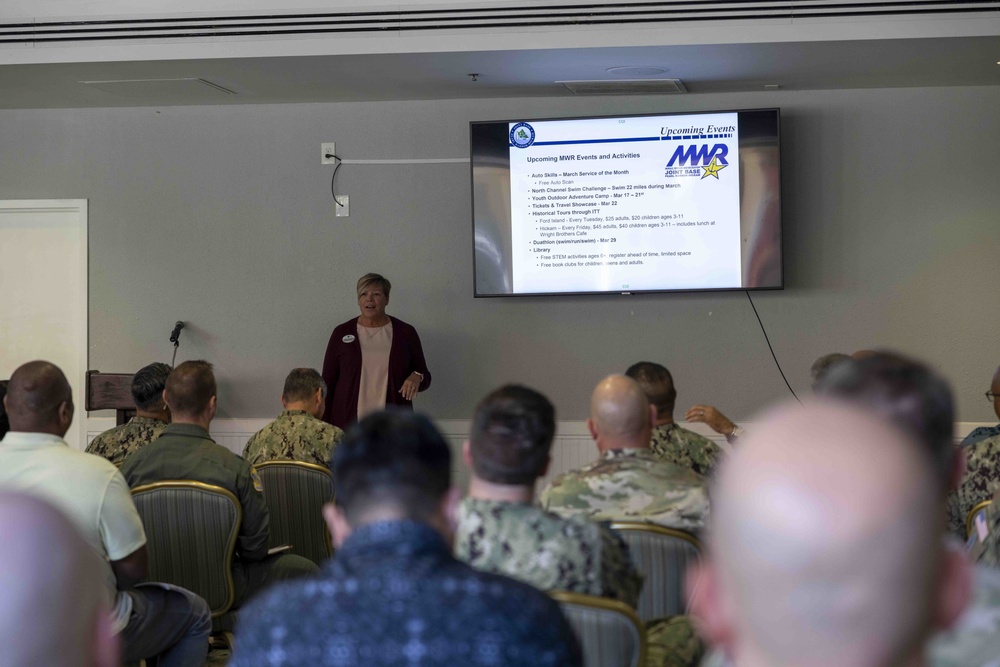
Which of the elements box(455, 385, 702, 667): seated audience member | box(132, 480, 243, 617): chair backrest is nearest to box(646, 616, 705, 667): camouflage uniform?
box(455, 385, 702, 667): seated audience member

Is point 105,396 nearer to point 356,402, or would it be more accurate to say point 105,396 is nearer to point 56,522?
point 356,402

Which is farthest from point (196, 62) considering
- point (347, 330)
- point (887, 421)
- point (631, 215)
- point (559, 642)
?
point (887, 421)

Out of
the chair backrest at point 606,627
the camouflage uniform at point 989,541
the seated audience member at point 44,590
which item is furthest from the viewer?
the camouflage uniform at point 989,541

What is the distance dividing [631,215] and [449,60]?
1403mm

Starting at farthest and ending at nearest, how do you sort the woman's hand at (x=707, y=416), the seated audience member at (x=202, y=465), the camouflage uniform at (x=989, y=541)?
the woman's hand at (x=707, y=416) → the seated audience member at (x=202, y=465) → the camouflage uniform at (x=989, y=541)

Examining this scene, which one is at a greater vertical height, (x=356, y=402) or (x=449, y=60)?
(x=449, y=60)

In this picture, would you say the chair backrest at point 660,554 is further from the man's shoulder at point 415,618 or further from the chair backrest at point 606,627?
the man's shoulder at point 415,618

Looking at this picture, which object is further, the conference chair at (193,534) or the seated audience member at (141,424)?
the seated audience member at (141,424)

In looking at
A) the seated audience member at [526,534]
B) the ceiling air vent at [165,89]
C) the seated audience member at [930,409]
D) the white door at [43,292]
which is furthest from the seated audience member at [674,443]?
the white door at [43,292]

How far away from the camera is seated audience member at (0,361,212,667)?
8.87 feet

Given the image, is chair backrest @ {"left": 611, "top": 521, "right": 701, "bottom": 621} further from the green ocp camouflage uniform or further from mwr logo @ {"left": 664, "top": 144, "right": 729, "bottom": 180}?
mwr logo @ {"left": 664, "top": 144, "right": 729, "bottom": 180}

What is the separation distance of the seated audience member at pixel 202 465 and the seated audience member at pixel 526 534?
137 centimetres

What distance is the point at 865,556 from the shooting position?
0.75 metres

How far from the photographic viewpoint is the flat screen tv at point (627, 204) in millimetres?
5941
